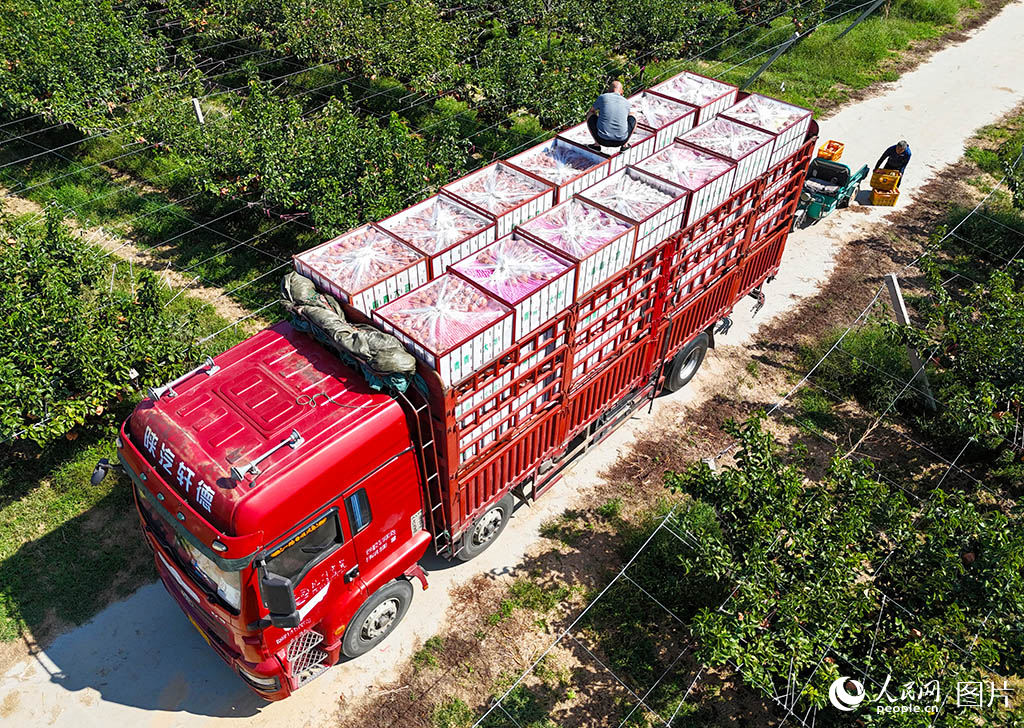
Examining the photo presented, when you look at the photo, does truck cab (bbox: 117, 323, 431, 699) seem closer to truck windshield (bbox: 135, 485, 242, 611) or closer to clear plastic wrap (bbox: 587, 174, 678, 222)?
truck windshield (bbox: 135, 485, 242, 611)

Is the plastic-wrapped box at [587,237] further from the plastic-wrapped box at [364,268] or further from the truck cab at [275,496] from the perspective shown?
the truck cab at [275,496]

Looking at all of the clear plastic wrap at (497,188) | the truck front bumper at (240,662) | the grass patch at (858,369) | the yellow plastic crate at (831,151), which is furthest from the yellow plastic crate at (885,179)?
the truck front bumper at (240,662)

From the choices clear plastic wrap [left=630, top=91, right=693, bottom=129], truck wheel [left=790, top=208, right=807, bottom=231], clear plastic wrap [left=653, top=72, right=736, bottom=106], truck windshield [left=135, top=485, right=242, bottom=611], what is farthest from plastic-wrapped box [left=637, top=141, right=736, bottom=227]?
truck windshield [left=135, top=485, right=242, bottom=611]

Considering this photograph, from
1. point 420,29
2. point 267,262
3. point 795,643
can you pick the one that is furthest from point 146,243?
point 795,643

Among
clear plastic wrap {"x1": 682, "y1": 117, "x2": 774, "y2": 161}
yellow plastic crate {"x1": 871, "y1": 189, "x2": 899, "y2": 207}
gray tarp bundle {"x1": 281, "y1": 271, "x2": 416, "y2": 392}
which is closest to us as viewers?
gray tarp bundle {"x1": 281, "y1": 271, "x2": 416, "y2": 392}

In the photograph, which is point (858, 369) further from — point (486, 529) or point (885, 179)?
point (486, 529)

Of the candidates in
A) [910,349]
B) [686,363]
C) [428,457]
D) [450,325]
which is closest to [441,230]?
[450,325]

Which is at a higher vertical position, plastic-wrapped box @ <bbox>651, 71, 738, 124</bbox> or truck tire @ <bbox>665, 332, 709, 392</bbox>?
plastic-wrapped box @ <bbox>651, 71, 738, 124</bbox>
